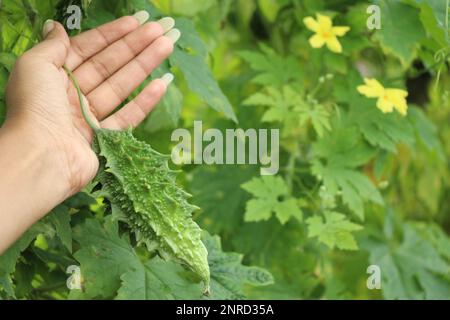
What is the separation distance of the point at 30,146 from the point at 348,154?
119 centimetres

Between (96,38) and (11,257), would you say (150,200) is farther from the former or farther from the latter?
(96,38)

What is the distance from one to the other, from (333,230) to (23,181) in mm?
1099

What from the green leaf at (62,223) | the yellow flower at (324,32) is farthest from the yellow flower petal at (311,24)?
the green leaf at (62,223)

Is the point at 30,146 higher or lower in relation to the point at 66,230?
higher

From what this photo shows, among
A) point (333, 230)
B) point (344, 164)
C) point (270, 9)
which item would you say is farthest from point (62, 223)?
point (270, 9)

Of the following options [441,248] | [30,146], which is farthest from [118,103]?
[441,248]

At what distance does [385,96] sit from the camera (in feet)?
8.05

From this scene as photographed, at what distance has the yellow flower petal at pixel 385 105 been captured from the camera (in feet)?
7.93

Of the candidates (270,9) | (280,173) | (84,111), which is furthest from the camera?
(270,9)

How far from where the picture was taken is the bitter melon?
1664mm

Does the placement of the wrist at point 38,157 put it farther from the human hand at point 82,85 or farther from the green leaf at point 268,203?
the green leaf at point 268,203

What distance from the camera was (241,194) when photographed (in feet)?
9.00

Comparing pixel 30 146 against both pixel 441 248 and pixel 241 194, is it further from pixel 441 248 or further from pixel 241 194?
pixel 441 248

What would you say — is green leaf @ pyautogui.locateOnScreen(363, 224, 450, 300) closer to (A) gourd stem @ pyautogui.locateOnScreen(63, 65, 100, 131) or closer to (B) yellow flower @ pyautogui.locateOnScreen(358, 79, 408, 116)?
(B) yellow flower @ pyautogui.locateOnScreen(358, 79, 408, 116)
